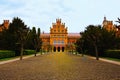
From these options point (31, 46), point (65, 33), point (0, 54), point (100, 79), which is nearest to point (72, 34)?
point (65, 33)

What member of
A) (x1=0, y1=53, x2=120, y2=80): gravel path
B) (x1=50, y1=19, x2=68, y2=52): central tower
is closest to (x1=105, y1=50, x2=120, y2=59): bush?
(x1=0, y1=53, x2=120, y2=80): gravel path

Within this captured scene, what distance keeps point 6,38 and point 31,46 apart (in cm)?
3945

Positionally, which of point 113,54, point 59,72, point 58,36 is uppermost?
point 58,36

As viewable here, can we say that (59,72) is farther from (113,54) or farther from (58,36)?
(58,36)

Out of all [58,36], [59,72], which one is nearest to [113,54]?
[59,72]

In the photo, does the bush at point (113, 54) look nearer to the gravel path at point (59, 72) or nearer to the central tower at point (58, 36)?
the gravel path at point (59, 72)

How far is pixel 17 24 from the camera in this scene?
55938 mm

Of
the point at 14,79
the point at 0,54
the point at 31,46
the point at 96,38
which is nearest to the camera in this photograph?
the point at 14,79

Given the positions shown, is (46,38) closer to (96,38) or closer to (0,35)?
(0,35)

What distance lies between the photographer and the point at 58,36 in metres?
172

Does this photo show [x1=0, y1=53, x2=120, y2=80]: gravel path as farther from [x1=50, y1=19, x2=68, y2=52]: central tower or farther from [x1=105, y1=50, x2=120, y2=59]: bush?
[x1=50, y1=19, x2=68, y2=52]: central tower

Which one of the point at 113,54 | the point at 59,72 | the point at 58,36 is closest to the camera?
the point at 59,72

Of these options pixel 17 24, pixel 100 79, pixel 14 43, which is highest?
pixel 17 24

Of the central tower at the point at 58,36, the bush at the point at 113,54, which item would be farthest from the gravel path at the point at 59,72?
the central tower at the point at 58,36
